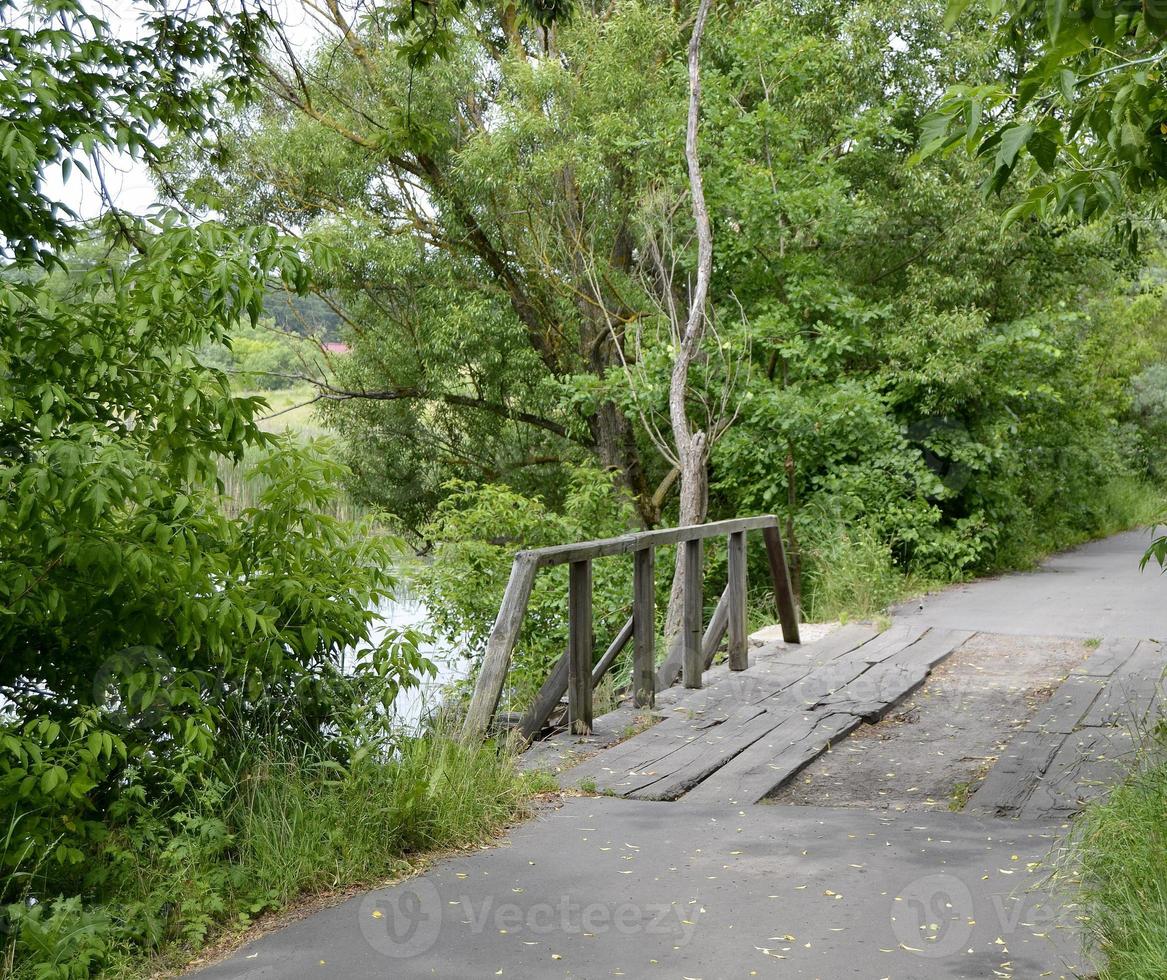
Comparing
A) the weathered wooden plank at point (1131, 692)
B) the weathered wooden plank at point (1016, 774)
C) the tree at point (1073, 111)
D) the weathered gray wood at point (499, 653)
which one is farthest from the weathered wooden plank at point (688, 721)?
the tree at point (1073, 111)

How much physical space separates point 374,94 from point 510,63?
211 cm

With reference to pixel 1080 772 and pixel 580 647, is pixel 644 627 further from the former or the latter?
pixel 1080 772

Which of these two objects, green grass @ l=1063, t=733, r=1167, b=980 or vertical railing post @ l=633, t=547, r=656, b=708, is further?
vertical railing post @ l=633, t=547, r=656, b=708

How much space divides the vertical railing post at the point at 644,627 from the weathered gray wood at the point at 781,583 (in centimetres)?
204

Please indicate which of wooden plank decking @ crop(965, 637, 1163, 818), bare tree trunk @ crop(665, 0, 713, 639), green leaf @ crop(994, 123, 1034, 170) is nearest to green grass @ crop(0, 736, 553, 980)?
wooden plank decking @ crop(965, 637, 1163, 818)

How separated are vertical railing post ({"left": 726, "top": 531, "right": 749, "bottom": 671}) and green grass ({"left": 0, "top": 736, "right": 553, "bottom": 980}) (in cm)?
362

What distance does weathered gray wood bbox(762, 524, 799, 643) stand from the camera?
953 centimetres

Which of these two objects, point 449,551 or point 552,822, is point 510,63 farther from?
point 552,822

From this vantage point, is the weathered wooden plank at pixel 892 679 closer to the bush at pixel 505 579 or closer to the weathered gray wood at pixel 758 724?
the weathered gray wood at pixel 758 724

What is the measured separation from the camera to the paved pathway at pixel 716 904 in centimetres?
393

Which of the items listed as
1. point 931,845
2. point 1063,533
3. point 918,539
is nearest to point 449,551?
point 918,539
